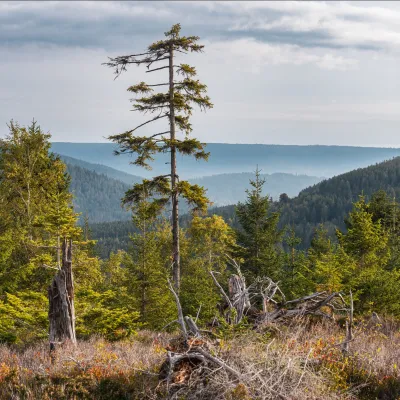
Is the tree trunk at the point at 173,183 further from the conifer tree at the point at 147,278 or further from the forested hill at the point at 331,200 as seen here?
the forested hill at the point at 331,200

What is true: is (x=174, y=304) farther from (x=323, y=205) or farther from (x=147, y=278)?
(x=323, y=205)

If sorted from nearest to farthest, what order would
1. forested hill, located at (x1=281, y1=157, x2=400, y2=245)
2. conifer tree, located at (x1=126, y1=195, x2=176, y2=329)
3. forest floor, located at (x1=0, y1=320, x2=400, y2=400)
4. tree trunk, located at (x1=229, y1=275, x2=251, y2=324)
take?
forest floor, located at (x1=0, y1=320, x2=400, y2=400) < tree trunk, located at (x1=229, y1=275, x2=251, y2=324) < conifer tree, located at (x1=126, y1=195, x2=176, y2=329) < forested hill, located at (x1=281, y1=157, x2=400, y2=245)

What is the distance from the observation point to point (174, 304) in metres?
15.5

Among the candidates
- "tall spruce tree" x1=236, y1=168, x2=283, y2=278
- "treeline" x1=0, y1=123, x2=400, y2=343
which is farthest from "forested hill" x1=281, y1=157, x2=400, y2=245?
"treeline" x1=0, y1=123, x2=400, y2=343

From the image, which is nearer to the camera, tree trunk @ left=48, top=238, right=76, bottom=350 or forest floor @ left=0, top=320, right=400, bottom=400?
forest floor @ left=0, top=320, right=400, bottom=400

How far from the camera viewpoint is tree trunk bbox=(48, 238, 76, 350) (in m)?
8.63

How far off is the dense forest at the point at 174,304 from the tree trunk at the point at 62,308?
2cm

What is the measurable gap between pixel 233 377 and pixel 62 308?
482cm

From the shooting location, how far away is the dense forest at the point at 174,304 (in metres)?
5.60

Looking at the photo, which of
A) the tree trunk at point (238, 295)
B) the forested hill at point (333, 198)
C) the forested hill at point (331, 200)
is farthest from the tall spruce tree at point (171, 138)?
the forested hill at point (333, 198)

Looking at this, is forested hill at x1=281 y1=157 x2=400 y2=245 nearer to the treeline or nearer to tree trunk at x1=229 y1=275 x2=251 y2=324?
the treeline

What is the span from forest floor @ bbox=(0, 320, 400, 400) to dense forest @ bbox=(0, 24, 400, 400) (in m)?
0.02

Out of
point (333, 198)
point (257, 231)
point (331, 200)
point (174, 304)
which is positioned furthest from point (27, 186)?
point (333, 198)

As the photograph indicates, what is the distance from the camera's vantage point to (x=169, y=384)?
17.1ft
